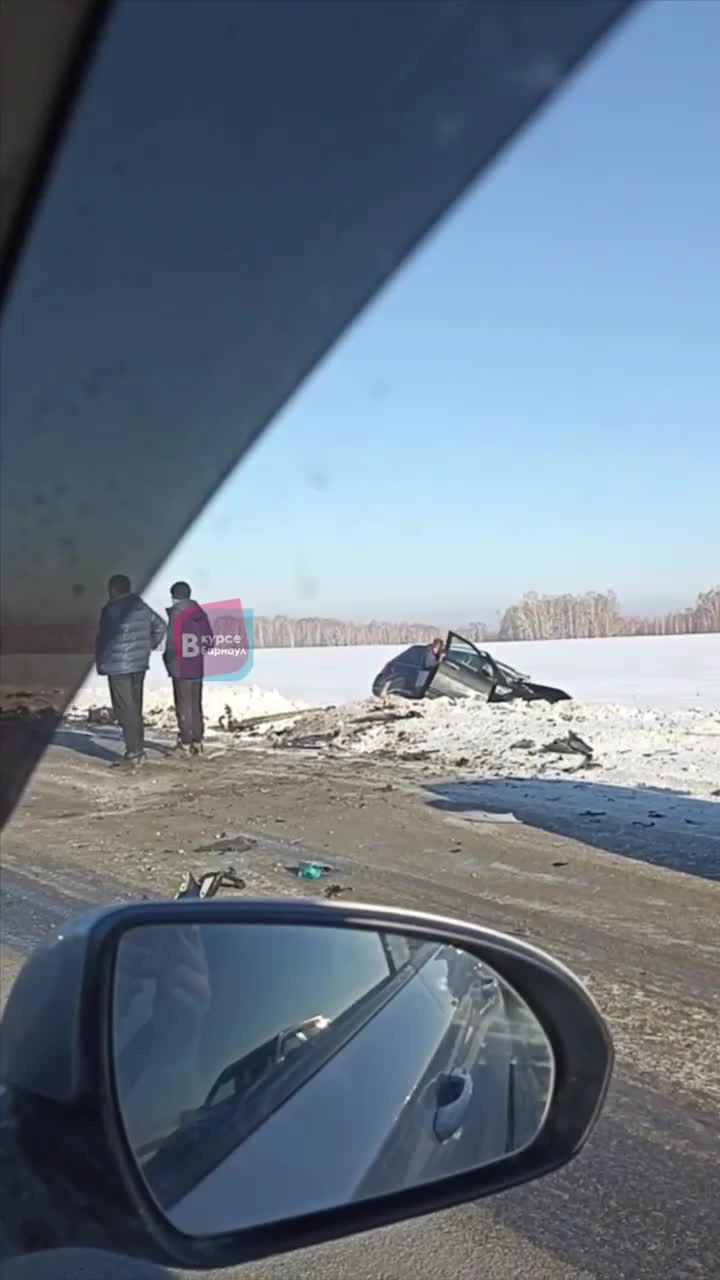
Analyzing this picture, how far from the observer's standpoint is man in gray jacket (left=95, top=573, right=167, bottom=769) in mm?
3463

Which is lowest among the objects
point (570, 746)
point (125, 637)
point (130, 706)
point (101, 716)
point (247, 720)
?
point (570, 746)

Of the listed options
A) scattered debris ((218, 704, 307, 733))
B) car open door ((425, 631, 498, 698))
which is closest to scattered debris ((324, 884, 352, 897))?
scattered debris ((218, 704, 307, 733))

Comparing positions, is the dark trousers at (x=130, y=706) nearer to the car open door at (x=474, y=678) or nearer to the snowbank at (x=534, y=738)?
the snowbank at (x=534, y=738)

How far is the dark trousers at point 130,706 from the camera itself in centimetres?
557

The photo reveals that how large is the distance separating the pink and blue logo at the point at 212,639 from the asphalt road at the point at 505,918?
0.92 meters

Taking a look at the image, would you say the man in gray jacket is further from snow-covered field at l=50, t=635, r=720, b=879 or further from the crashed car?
the crashed car

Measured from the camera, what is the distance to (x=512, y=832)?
6.75 m

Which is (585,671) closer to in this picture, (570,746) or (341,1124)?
(570,746)

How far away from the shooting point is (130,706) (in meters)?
6.92

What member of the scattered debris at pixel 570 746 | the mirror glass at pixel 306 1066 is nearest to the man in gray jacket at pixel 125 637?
the mirror glass at pixel 306 1066

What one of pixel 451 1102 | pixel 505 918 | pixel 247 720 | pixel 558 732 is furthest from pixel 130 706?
pixel 247 720

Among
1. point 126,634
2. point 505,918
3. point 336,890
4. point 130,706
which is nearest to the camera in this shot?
point 126,634

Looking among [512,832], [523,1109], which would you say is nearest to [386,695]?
[512,832]

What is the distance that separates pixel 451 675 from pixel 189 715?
4868mm
